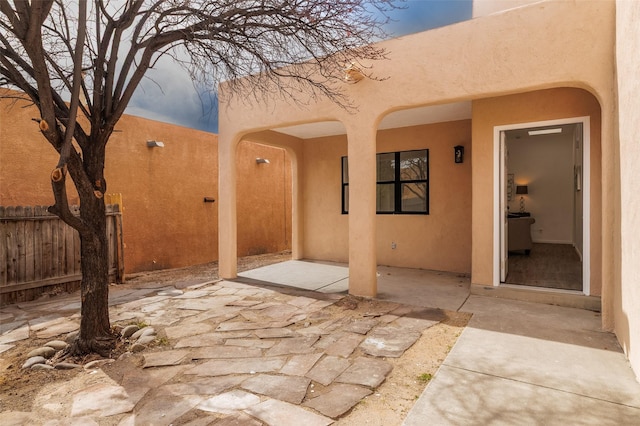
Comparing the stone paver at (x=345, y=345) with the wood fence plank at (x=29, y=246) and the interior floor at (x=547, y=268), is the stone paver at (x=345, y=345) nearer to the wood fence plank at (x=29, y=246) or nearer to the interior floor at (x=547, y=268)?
the interior floor at (x=547, y=268)

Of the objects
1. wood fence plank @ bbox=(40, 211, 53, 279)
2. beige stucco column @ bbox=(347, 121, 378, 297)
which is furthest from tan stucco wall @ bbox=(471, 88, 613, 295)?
wood fence plank @ bbox=(40, 211, 53, 279)

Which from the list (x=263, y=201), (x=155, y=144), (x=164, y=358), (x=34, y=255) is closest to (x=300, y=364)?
(x=164, y=358)

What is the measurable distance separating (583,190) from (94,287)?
6.57m

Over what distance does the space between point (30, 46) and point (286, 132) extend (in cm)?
616

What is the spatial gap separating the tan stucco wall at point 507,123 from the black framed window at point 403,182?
2.37 m

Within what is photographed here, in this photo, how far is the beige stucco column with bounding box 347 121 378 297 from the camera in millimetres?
5441

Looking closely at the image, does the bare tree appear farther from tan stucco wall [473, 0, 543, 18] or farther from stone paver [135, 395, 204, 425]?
tan stucco wall [473, 0, 543, 18]

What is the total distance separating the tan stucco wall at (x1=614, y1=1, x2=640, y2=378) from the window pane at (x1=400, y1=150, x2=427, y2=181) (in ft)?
14.2

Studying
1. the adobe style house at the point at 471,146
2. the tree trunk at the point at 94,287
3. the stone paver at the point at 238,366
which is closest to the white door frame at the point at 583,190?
the adobe style house at the point at 471,146

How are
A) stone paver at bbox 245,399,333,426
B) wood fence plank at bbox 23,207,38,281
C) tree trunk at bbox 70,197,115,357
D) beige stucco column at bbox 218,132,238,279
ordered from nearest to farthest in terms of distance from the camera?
stone paver at bbox 245,399,333,426 → tree trunk at bbox 70,197,115,357 → wood fence plank at bbox 23,207,38,281 → beige stucco column at bbox 218,132,238,279

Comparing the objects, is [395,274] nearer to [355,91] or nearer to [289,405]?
[355,91]

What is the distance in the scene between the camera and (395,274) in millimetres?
7301

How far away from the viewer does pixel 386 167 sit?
8539 millimetres

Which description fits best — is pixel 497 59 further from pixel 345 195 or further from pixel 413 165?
pixel 345 195
